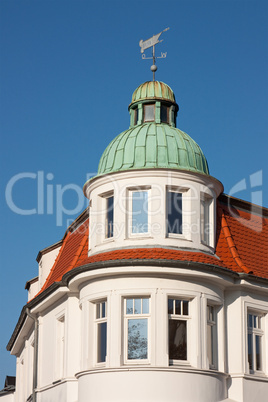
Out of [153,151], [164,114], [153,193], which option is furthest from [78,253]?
[164,114]

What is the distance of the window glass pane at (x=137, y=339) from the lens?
2373 centimetres

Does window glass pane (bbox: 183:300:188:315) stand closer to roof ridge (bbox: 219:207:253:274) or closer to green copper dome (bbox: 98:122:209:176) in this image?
roof ridge (bbox: 219:207:253:274)

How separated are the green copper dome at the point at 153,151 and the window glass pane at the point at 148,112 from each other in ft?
2.33

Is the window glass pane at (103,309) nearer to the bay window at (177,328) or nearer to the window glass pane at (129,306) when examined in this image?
the window glass pane at (129,306)

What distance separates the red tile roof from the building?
7cm

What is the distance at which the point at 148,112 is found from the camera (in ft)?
92.6

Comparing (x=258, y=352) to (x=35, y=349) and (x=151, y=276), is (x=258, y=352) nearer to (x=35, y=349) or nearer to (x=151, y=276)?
(x=151, y=276)

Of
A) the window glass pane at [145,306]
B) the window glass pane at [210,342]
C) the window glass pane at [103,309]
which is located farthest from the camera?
the window glass pane at [210,342]

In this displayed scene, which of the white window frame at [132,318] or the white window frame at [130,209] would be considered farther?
the white window frame at [130,209]

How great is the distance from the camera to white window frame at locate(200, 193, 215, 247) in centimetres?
2626

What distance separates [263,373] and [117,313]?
6020mm

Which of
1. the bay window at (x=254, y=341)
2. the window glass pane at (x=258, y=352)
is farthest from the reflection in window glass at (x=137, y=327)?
the window glass pane at (x=258, y=352)

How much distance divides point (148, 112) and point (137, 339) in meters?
8.67

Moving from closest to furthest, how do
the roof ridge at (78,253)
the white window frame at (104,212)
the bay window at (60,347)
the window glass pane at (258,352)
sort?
the white window frame at (104,212) < the window glass pane at (258,352) < the roof ridge at (78,253) < the bay window at (60,347)
